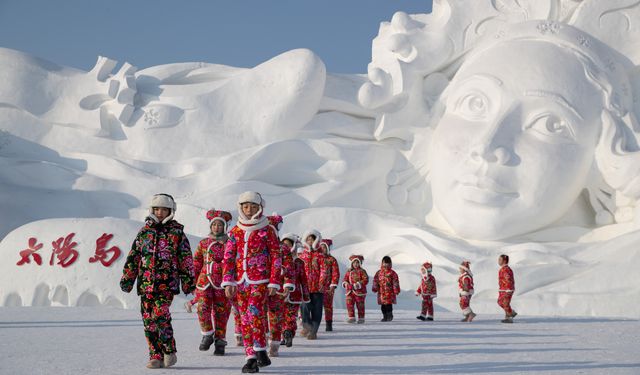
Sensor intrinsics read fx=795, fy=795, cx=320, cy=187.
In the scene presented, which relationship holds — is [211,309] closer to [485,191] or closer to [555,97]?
[485,191]

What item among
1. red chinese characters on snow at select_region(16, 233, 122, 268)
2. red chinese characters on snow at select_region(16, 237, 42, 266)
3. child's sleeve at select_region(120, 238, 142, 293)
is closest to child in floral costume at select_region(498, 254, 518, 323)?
red chinese characters on snow at select_region(16, 233, 122, 268)

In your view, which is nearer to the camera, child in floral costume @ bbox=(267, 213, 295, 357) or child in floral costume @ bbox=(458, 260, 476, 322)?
child in floral costume @ bbox=(267, 213, 295, 357)

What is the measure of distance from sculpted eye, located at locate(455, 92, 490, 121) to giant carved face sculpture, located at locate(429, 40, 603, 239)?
0.02 metres

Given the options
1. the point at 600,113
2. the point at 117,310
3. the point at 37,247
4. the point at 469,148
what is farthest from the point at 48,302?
the point at 600,113

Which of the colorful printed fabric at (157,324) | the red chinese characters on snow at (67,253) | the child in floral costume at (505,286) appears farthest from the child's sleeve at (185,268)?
the red chinese characters on snow at (67,253)

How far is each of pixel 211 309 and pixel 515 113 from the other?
30.7 feet

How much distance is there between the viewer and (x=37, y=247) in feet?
37.4

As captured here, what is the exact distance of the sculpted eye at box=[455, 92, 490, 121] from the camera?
14523mm

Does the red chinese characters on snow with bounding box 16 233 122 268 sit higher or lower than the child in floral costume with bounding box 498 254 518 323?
higher

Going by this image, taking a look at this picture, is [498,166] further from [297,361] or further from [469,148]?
[297,361]

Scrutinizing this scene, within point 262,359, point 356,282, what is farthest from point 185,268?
point 356,282

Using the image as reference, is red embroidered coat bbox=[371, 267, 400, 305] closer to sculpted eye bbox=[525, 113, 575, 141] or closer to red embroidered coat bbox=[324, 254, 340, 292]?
red embroidered coat bbox=[324, 254, 340, 292]

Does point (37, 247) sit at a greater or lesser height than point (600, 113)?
lesser

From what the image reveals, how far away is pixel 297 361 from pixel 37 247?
7.19m
